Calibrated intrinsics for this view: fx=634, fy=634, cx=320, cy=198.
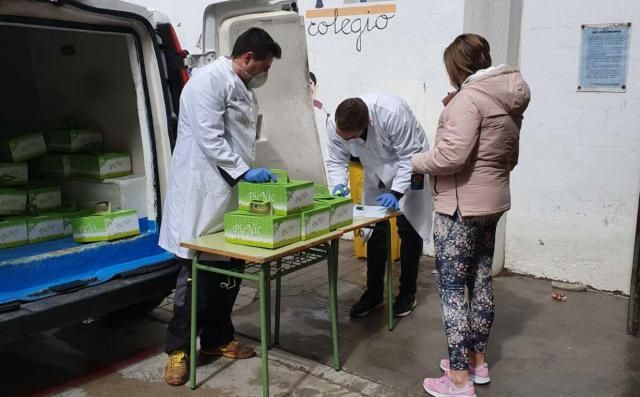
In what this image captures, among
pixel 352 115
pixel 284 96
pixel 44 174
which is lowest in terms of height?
pixel 44 174

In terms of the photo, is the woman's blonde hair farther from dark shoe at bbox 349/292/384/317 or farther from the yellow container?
the yellow container

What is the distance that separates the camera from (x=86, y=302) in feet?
9.73

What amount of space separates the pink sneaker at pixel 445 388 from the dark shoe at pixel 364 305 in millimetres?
1004

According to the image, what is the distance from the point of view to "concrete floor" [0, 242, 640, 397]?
10.6 feet

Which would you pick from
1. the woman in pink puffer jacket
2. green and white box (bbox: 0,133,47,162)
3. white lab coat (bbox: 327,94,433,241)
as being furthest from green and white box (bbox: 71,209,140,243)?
the woman in pink puffer jacket

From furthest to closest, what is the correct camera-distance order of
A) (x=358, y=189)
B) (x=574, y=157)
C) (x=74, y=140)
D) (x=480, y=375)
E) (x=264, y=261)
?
1. (x=358, y=189)
2. (x=574, y=157)
3. (x=74, y=140)
4. (x=480, y=375)
5. (x=264, y=261)

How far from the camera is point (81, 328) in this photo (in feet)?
13.4

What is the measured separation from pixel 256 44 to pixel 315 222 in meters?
0.92

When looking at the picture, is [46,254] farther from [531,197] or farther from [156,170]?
[531,197]

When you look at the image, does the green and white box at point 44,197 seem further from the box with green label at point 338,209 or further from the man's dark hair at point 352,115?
the man's dark hair at point 352,115

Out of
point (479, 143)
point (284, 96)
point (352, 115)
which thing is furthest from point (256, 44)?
point (479, 143)

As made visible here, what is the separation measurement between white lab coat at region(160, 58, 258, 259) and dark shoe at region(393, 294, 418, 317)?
1498 millimetres

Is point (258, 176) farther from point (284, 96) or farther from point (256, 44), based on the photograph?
point (284, 96)

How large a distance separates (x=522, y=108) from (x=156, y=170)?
1.93m
